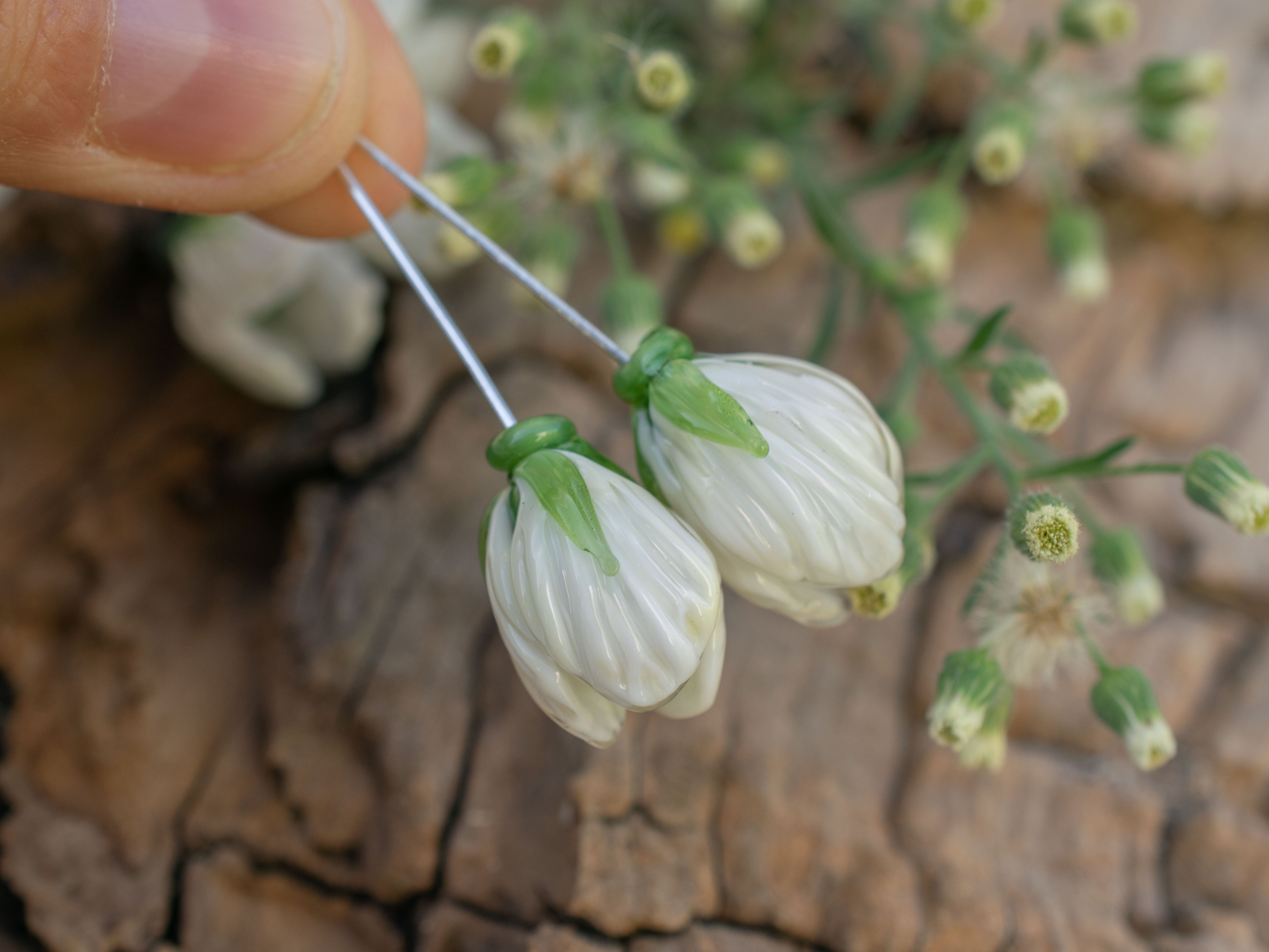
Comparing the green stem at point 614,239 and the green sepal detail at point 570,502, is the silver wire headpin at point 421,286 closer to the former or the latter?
the green sepal detail at point 570,502

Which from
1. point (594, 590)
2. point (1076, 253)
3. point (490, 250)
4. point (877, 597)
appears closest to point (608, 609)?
point (594, 590)

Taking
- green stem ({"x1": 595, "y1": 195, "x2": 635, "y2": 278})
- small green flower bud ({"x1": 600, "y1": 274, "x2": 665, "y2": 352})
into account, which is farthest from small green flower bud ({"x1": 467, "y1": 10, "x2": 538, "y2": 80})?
small green flower bud ({"x1": 600, "y1": 274, "x2": 665, "y2": 352})

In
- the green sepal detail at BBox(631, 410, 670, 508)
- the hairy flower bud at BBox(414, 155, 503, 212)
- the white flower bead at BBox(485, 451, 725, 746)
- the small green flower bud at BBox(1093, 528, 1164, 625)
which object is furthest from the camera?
the hairy flower bud at BBox(414, 155, 503, 212)

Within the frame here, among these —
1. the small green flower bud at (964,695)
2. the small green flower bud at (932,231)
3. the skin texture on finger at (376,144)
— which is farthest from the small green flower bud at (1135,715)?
the skin texture on finger at (376,144)

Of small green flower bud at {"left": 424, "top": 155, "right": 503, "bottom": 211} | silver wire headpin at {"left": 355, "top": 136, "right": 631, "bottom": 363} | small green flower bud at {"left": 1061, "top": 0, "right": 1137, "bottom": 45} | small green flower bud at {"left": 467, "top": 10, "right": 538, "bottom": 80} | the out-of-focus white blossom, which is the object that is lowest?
the out-of-focus white blossom

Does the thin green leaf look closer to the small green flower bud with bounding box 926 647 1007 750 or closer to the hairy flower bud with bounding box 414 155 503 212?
the small green flower bud with bounding box 926 647 1007 750

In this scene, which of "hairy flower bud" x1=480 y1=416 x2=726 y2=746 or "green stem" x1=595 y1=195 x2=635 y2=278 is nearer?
"hairy flower bud" x1=480 y1=416 x2=726 y2=746

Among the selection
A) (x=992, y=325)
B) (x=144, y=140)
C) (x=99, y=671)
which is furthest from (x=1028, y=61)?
(x=99, y=671)
